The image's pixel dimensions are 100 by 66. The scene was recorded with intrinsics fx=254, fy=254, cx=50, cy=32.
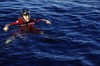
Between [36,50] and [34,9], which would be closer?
[36,50]

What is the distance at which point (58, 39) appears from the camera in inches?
563

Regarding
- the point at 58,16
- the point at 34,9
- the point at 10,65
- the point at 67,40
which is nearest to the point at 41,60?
the point at 10,65

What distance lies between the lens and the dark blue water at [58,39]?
12312 mm

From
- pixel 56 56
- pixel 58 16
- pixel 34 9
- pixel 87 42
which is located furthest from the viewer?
pixel 34 9

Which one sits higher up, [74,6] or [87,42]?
[74,6]

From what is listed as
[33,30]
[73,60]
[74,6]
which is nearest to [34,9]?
[74,6]

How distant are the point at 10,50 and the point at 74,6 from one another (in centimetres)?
862

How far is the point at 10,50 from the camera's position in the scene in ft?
42.6

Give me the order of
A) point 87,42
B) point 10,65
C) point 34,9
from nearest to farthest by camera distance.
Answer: point 10,65 < point 87,42 < point 34,9

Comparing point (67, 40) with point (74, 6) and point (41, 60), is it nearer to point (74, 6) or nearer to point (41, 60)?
point (41, 60)

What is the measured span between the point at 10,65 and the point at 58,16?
23.6ft

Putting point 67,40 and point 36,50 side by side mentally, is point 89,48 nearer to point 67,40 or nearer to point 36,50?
point 67,40

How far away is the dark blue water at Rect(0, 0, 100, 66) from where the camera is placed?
12.3 metres

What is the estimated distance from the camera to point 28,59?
12.3 m
